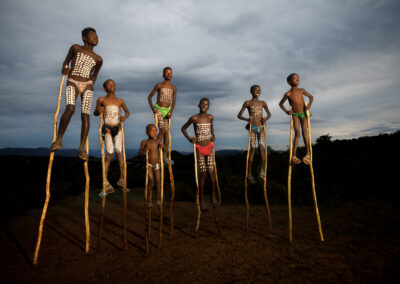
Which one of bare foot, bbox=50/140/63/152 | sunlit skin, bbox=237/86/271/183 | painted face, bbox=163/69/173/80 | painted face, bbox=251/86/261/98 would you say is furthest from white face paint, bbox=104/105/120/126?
painted face, bbox=251/86/261/98

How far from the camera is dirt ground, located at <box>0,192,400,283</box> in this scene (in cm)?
452

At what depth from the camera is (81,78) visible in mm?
5160

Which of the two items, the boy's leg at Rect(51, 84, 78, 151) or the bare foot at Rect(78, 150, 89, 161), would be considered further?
the bare foot at Rect(78, 150, 89, 161)

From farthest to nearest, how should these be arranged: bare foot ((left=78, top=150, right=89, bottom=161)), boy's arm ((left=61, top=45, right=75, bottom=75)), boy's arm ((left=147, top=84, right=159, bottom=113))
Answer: boy's arm ((left=147, top=84, right=159, bottom=113))
bare foot ((left=78, top=150, right=89, bottom=161))
boy's arm ((left=61, top=45, right=75, bottom=75))

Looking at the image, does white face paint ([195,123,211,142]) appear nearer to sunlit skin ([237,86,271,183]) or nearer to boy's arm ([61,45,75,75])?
sunlit skin ([237,86,271,183])

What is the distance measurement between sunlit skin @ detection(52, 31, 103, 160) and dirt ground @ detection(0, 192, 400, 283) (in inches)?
96.9

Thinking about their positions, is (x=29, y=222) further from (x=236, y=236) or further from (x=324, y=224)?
(x=324, y=224)

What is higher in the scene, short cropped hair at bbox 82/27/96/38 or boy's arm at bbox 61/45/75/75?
short cropped hair at bbox 82/27/96/38

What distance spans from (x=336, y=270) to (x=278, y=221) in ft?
12.6

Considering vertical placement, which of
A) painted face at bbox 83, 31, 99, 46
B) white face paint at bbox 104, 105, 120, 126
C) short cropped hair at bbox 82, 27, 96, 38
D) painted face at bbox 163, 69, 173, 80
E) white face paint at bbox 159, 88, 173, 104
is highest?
short cropped hair at bbox 82, 27, 96, 38

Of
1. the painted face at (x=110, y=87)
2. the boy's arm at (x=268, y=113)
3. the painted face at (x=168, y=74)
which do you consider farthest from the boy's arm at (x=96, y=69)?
the boy's arm at (x=268, y=113)

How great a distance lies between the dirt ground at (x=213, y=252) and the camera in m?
4.52

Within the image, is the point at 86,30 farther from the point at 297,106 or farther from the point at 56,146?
the point at 297,106

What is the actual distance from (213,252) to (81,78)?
16.4 feet
